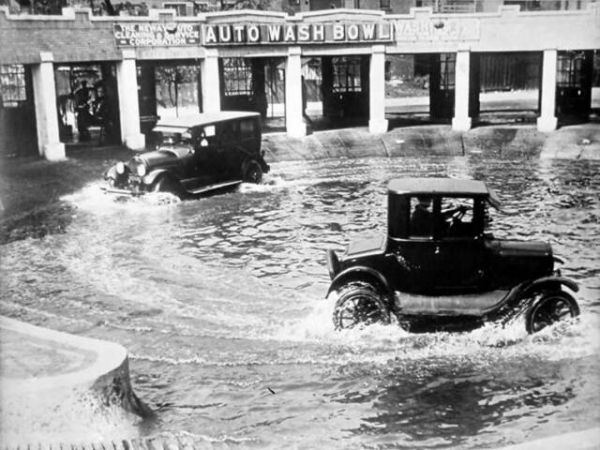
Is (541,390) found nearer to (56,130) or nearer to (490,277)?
(490,277)

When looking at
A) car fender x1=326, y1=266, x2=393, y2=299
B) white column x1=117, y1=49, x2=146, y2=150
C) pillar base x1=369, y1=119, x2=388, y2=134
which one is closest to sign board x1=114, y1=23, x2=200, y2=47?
white column x1=117, y1=49, x2=146, y2=150

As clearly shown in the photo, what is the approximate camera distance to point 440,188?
10.1 metres

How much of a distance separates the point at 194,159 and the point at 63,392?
13.4 m

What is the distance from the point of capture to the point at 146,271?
543 inches

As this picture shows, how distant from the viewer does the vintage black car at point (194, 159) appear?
64.1 feet

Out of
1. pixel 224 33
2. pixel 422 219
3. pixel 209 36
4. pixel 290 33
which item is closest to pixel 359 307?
pixel 422 219

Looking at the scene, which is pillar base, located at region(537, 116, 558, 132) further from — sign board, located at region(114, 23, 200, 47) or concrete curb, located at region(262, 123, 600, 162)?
sign board, located at region(114, 23, 200, 47)

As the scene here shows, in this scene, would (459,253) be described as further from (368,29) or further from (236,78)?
(236,78)

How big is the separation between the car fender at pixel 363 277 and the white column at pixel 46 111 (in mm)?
17133

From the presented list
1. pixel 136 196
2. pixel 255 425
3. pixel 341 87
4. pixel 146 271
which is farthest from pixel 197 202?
pixel 341 87

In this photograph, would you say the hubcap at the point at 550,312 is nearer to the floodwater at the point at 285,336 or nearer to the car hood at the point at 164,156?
the floodwater at the point at 285,336

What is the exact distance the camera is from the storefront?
25.0 m

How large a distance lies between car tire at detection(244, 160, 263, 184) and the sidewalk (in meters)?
13.7

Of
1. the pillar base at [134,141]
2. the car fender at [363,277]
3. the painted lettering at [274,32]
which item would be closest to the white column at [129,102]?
the pillar base at [134,141]
